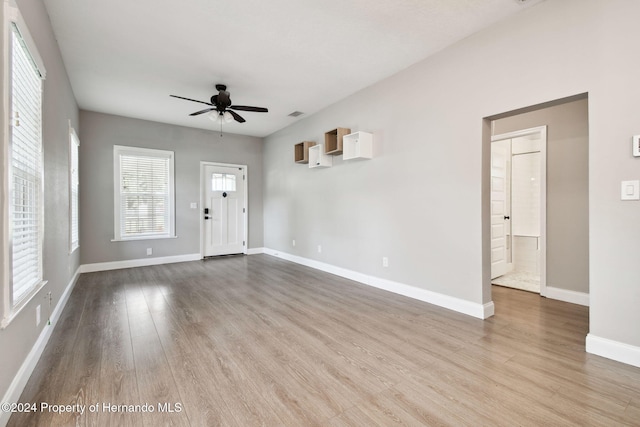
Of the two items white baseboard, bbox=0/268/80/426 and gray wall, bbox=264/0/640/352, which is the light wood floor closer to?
white baseboard, bbox=0/268/80/426

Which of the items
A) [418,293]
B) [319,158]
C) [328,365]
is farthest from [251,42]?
[418,293]

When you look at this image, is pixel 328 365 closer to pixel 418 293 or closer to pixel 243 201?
pixel 418 293

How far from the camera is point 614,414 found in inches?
62.6

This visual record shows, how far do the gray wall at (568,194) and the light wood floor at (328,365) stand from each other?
433mm

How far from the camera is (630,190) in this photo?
206cm

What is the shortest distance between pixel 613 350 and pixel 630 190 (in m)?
1.19

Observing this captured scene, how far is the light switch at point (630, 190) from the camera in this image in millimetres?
2035

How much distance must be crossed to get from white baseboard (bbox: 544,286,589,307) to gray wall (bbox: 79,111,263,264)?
5.65m

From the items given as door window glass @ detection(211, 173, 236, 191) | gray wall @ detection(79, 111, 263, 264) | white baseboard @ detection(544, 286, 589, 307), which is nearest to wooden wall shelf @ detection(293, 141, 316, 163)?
gray wall @ detection(79, 111, 263, 264)

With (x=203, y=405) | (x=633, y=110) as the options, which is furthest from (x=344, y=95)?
(x=203, y=405)

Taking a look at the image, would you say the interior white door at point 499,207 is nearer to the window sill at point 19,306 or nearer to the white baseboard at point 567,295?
the white baseboard at point 567,295

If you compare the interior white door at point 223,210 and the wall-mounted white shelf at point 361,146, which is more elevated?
the wall-mounted white shelf at point 361,146

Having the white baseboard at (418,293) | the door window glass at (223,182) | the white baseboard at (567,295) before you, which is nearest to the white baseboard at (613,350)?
the white baseboard at (418,293)

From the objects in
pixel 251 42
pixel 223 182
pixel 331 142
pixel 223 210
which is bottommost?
pixel 223 210
